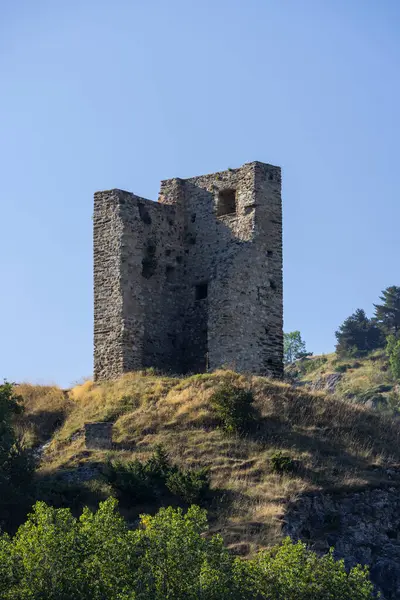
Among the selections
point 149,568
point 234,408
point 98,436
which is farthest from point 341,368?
point 149,568

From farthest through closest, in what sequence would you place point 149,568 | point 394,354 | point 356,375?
point 356,375
point 394,354
point 149,568

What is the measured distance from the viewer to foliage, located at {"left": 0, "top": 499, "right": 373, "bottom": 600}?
31328 mm

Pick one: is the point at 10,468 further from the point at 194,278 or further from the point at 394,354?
the point at 394,354

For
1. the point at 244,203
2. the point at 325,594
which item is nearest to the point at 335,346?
the point at 244,203

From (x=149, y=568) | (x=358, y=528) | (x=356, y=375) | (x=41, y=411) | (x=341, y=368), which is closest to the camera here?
(x=149, y=568)

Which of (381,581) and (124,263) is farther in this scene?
(124,263)

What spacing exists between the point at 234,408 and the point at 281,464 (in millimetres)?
3262

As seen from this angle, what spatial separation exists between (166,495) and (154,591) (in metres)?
9.46

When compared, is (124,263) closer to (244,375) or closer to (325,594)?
(244,375)

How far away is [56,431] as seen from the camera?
47.7 meters

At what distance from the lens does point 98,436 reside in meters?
44.6

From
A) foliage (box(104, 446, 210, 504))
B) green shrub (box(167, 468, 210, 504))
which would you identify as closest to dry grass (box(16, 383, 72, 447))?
foliage (box(104, 446, 210, 504))

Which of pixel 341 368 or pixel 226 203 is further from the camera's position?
pixel 341 368

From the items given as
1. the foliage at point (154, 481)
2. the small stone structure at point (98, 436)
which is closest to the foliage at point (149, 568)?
the foliage at point (154, 481)
